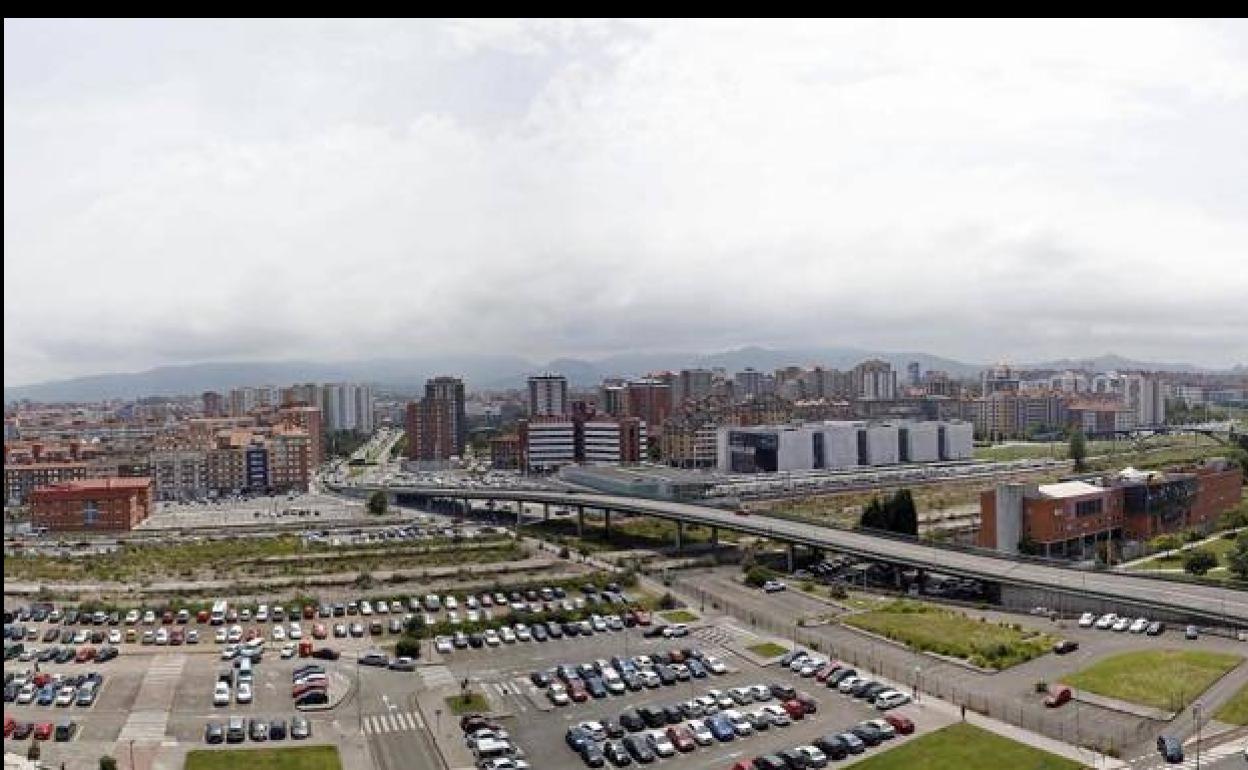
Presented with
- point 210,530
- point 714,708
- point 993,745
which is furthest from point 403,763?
point 210,530

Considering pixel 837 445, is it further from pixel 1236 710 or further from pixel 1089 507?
pixel 1236 710

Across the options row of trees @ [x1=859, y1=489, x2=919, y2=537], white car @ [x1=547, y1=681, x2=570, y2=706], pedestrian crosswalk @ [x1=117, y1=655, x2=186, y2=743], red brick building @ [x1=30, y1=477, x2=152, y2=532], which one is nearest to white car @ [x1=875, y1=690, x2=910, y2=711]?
white car @ [x1=547, y1=681, x2=570, y2=706]

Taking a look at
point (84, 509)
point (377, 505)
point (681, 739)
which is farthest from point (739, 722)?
point (84, 509)

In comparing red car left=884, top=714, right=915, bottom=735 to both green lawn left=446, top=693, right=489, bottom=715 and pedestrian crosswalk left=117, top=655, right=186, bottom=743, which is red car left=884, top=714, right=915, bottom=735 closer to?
green lawn left=446, top=693, right=489, bottom=715

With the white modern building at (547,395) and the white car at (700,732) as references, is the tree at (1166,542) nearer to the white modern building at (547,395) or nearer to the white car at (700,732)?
the white car at (700,732)

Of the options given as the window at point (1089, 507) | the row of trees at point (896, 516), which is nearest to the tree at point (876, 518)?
the row of trees at point (896, 516)

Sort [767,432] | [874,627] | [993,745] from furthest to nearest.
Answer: [767,432] → [874,627] → [993,745]

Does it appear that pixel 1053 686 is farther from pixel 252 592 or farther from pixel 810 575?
pixel 252 592
